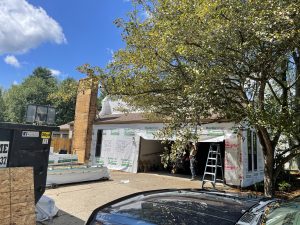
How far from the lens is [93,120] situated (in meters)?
19.3

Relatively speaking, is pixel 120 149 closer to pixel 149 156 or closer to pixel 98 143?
pixel 149 156

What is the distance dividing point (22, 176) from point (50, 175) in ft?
22.2

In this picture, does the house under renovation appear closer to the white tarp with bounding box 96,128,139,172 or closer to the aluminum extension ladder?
the white tarp with bounding box 96,128,139,172

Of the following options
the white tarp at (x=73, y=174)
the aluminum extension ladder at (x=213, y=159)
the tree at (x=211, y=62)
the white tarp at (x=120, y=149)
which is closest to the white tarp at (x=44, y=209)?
the tree at (x=211, y=62)

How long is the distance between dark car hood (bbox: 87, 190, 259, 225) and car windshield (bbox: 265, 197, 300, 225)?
0.71 ft

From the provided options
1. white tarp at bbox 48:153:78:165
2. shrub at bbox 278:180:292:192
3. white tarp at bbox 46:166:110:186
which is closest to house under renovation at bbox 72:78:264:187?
shrub at bbox 278:180:292:192

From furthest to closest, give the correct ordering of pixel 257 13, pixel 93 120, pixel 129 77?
1. pixel 93 120
2. pixel 129 77
3. pixel 257 13

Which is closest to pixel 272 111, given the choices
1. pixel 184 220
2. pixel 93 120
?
pixel 184 220

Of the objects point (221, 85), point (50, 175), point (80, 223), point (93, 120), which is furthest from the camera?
point (93, 120)

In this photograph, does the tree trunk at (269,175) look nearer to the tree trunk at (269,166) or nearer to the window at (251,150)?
the tree trunk at (269,166)

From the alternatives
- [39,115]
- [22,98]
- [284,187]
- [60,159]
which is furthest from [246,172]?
[22,98]

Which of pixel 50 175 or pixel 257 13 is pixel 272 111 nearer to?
pixel 257 13

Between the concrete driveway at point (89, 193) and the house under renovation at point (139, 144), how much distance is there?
148 cm

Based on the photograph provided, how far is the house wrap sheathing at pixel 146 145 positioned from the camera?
1263cm
